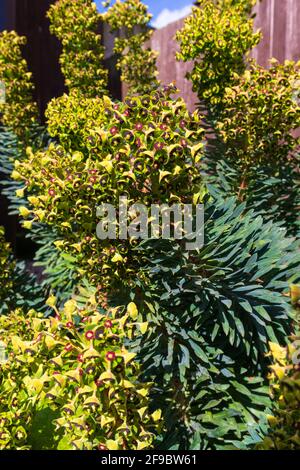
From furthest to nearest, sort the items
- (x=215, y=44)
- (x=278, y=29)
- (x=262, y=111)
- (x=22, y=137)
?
(x=278, y=29), (x=22, y=137), (x=215, y=44), (x=262, y=111)

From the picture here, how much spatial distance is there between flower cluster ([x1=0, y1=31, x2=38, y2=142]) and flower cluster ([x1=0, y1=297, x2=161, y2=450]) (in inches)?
77.6

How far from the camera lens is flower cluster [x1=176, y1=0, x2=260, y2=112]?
7.38ft

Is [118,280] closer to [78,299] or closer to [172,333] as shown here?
[172,333]

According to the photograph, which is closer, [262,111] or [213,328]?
[213,328]

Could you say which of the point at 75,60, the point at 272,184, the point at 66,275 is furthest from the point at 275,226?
the point at 75,60

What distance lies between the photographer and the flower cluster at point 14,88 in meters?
2.74

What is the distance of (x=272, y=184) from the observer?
2219mm

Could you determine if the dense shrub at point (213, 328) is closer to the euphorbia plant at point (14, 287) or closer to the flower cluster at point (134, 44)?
the euphorbia plant at point (14, 287)

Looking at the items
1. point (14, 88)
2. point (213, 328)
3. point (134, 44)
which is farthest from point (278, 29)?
point (213, 328)

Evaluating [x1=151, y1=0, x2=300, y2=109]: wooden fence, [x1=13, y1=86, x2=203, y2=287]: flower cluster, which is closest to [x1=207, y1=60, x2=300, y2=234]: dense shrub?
[x1=13, y1=86, x2=203, y2=287]: flower cluster

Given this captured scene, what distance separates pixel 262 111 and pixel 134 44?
4.54 feet

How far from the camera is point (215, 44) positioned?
2262mm

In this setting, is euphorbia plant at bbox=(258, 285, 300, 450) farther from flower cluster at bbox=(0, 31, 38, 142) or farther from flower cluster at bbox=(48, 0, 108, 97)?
flower cluster at bbox=(0, 31, 38, 142)

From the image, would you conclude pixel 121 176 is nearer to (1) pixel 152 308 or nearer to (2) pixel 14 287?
(1) pixel 152 308
